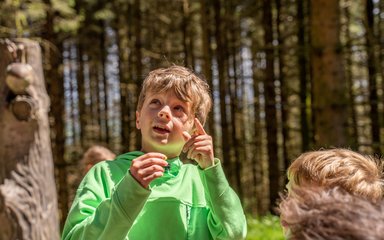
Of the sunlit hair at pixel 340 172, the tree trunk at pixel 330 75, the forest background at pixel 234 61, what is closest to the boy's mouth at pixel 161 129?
the sunlit hair at pixel 340 172

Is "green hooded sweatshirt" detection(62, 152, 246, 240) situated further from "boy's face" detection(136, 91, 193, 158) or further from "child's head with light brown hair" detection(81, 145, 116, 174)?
"child's head with light brown hair" detection(81, 145, 116, 174)

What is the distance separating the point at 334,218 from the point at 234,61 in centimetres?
2242

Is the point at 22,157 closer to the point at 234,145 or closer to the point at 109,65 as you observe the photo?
the point at 234,145

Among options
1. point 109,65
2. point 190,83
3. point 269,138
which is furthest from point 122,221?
point 109,65

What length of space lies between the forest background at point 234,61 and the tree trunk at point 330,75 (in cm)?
1

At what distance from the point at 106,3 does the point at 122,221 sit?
22.3 m

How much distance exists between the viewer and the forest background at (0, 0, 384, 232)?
29.1 ft

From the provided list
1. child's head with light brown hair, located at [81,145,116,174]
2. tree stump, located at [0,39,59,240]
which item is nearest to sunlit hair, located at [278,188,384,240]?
tree stump, located at [0,39,59,240]

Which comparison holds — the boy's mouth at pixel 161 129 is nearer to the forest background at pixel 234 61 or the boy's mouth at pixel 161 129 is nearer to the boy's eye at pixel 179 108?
the boy's eye at pixel 179 108

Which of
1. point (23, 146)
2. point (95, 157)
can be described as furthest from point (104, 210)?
point (95, 157)

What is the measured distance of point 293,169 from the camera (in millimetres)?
2996

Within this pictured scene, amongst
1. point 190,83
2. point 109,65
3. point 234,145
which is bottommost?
point 234,145

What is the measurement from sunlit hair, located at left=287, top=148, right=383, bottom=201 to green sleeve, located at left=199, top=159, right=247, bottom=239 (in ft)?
1.13

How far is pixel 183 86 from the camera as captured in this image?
2.90 meters
